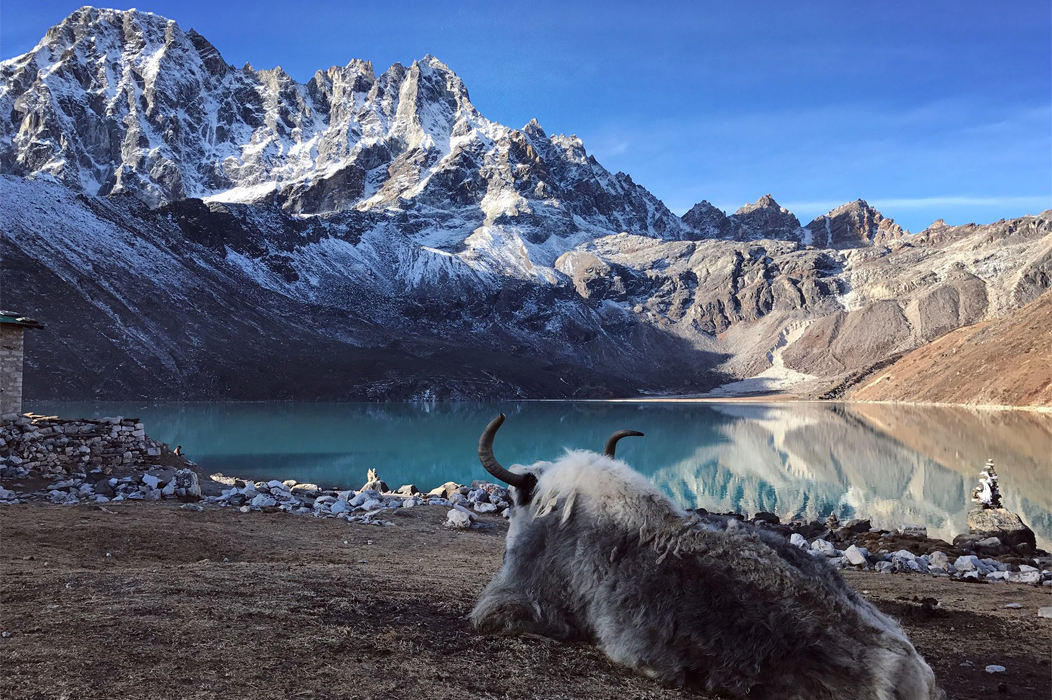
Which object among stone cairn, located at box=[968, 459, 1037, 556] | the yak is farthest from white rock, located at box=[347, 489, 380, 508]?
stone cairn, located at box=[968, 459, 1037, 556]

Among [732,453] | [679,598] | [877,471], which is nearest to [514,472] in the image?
[679,598]

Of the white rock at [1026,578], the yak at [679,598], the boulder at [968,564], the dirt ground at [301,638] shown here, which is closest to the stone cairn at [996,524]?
the boulder at [968,564]

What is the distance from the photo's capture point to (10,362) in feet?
58.1

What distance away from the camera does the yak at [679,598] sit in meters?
3.90

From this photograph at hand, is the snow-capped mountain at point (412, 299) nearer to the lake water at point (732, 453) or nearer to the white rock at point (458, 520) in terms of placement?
the lake water at point (732, 453)

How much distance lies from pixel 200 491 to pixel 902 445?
37.8 metres

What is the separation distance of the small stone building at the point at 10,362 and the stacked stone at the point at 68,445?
407 millimetres

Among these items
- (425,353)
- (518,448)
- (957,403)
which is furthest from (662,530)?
(425,353)

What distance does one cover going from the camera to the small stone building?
17.2 metres

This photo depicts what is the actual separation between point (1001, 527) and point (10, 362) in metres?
23.1

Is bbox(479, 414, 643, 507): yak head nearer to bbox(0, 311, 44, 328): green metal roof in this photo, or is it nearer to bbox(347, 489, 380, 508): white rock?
bbox(347, 489, 380, 508): white rock

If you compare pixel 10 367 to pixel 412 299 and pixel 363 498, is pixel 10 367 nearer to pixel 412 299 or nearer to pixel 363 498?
pixel 363 498

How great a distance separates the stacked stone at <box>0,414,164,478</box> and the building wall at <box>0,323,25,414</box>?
390 mm

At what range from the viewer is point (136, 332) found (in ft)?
289
